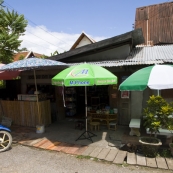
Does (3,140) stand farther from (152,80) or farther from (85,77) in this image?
(152,80)

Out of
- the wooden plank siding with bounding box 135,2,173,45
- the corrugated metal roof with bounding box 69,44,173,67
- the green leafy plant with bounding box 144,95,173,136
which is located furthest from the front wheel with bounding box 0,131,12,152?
the wooden plank siding with bounding box 135,2,173,45

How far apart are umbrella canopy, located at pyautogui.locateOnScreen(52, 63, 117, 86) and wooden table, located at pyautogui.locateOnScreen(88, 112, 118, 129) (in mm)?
2238

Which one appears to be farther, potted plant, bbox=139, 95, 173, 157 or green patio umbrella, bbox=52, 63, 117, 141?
green patio umbrella, bbox=52, 63, 117, 141

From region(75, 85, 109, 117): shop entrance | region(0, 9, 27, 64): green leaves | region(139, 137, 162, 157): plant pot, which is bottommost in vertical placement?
region(139, 137, 162, 157): plant pot

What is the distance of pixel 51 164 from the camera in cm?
444

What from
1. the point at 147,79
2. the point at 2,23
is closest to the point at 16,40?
the point at 2,23

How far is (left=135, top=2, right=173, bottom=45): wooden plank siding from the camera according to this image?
15477mm

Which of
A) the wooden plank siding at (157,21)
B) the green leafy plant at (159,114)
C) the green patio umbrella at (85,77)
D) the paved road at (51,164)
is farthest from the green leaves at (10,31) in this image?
the green leafy plant at (159,114)

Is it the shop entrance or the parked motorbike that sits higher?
the shop entrance

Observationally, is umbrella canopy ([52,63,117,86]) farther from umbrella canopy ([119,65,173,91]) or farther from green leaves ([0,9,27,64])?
green leaves ([0,9,27,64])

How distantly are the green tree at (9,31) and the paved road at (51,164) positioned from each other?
10.7 meters

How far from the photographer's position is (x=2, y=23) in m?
13.4

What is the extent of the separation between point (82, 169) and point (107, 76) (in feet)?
9.15

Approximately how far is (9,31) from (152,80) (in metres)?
13.2
